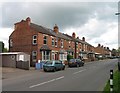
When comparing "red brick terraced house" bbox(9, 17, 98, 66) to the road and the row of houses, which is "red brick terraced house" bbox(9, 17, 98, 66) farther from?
the road

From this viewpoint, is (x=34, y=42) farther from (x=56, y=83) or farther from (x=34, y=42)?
(x=56, y=83)

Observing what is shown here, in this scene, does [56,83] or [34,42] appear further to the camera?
[34,42]

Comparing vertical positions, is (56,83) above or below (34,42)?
below

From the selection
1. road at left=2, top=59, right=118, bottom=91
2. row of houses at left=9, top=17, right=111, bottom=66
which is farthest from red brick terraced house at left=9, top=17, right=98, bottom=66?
road at left=2, top=59, right=118, bottom=91

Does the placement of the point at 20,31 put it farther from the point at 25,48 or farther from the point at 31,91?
the point at 31,91

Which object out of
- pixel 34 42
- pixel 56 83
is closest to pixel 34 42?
pixel 34 42

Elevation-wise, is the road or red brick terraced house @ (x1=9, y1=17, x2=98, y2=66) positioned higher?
red brick terraced house @ (x1=9, y1=17, x2=98, y2=66)

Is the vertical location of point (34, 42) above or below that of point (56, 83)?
above

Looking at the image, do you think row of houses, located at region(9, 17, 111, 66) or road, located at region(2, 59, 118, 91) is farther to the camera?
row of houses, located at region(9, 17, 111, 66)

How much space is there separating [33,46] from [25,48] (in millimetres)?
1992

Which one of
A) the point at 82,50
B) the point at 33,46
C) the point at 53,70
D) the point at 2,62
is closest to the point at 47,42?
the point at 33,46

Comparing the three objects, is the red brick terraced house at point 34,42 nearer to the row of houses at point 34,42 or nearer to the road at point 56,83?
the row of houses at point 34,42

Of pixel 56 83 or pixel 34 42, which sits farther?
pixel 34 42

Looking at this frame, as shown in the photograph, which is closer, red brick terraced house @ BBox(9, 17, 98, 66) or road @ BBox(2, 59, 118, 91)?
road @ BBox(2, 59, 118, 91)
